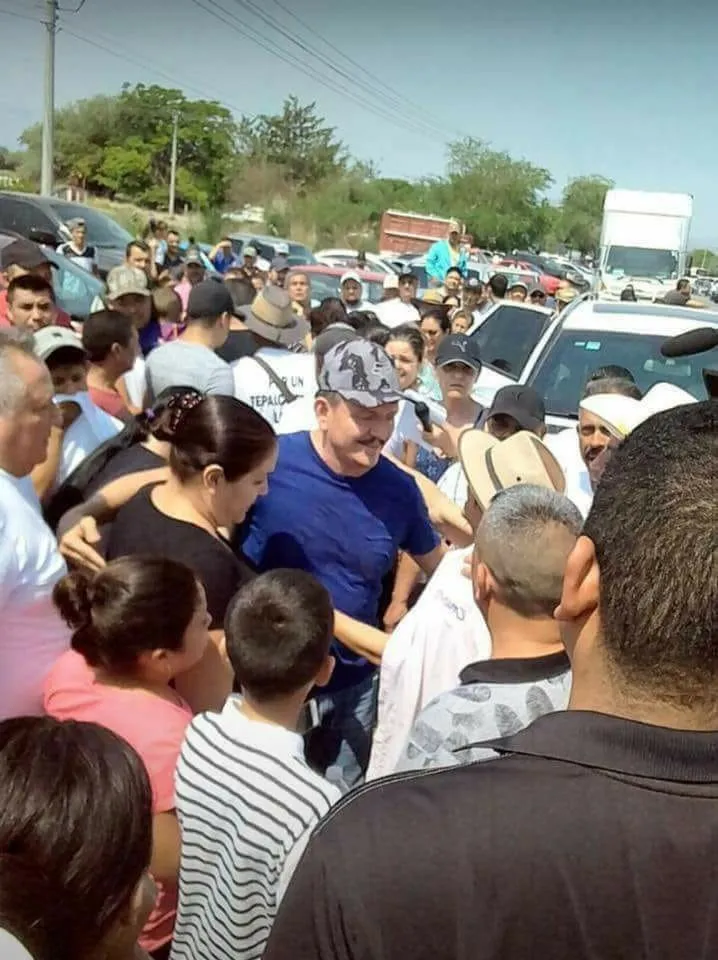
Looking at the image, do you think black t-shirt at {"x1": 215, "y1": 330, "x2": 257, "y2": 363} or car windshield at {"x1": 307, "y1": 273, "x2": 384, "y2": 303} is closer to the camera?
black t-shirt at {"x1": 215, "y1": 330, "x2": 257, "y2": 363}

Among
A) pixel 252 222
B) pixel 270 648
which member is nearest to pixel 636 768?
pixel 270 648

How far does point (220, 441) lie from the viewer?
2.78 m

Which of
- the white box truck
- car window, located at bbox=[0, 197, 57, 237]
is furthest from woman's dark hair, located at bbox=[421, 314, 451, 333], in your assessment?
the white box truck

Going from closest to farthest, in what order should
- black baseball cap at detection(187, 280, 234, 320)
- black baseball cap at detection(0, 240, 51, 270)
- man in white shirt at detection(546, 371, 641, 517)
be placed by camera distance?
man in white shirt at detection(546, 371, 641, 517) < black baseball cap at detection(187, 280, 234, 320) < black baseball cap at detection(0, 240, 51, 270)

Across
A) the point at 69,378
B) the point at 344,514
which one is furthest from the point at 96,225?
the point at 344,514

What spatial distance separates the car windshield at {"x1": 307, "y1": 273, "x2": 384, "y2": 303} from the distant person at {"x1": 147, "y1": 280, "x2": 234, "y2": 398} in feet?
33.3

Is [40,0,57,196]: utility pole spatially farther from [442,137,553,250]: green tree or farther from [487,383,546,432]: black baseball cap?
[442,137,553,250]: green tree

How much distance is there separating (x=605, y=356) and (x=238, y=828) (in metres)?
4.73

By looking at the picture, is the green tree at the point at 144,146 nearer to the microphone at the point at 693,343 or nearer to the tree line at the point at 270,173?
the tree line at the point at 270,173

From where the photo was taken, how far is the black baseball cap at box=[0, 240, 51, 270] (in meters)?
5.65

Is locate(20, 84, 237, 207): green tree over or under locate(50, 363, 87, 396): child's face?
over

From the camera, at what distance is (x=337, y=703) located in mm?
3182

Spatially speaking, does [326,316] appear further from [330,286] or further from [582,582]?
[330,286]

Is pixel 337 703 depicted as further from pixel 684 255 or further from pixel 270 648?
pixel 684 255
